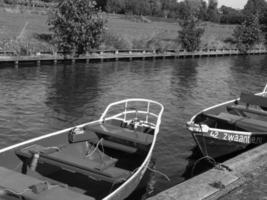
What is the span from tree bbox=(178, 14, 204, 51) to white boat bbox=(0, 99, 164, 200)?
4911 cm

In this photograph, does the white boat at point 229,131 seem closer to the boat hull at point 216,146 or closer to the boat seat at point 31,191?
the boat hull at point 216,146

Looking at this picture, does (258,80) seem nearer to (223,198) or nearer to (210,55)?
(210,55)

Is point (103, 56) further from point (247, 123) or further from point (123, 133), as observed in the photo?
point (123, 133)

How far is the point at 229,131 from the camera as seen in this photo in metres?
14.6

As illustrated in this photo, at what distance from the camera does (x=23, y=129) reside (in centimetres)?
1827

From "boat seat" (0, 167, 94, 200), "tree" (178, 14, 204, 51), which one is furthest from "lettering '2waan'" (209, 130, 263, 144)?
"tree" (178, 14, 204, 51)

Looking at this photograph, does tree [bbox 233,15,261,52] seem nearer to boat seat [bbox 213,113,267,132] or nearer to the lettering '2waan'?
boat seat [bbox 213,113,267,132]

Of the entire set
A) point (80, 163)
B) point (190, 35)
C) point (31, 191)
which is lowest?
point (80, 163)

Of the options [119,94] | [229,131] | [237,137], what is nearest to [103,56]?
[119,94]

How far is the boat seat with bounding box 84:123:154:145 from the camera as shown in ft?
39.8

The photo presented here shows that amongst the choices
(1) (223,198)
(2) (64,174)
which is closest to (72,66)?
(2) (64,174)

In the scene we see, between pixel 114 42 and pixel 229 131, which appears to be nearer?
pixel 229 131

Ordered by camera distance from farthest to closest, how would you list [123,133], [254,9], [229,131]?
[254,9], [229,131], [123,133]

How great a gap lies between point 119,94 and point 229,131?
14.4 metres
